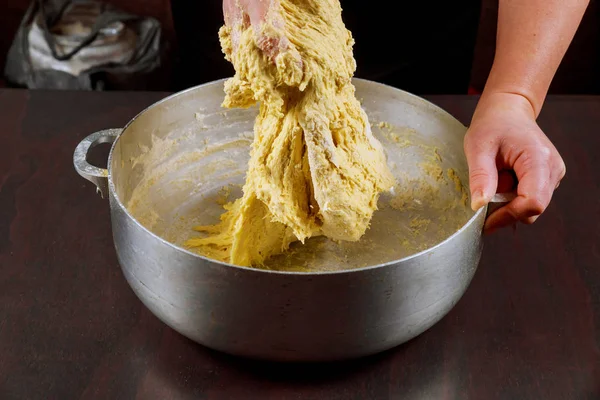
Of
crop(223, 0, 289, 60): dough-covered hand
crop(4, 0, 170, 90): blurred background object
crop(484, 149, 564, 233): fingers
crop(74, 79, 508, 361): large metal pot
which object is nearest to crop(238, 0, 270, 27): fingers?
crop(223, 0, 289, 60): dough-covered hand

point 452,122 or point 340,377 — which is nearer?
point 340,377

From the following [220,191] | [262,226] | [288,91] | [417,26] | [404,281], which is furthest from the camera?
[417,26]

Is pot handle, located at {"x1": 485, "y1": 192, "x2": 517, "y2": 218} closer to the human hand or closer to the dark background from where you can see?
the human hand

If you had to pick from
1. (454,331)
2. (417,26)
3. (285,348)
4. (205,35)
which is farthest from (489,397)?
(205,35)

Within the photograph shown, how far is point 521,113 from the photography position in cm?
100

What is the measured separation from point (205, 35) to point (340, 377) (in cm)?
100

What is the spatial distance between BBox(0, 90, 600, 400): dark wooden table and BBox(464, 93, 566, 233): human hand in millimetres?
121

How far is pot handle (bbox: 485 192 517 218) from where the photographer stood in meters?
0.85

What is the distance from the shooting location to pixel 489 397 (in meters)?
0.80

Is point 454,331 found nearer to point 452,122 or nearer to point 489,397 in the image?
point 489,397

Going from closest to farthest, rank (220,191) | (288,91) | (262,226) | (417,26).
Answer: (288,91) → (262,226) → (220,191) → (417,26)

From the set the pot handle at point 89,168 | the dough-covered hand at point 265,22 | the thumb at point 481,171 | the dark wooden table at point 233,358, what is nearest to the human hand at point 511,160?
the thumb at point 481,171

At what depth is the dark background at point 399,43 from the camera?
1.52m

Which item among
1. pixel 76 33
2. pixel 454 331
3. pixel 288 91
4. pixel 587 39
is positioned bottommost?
pixel 587 39
